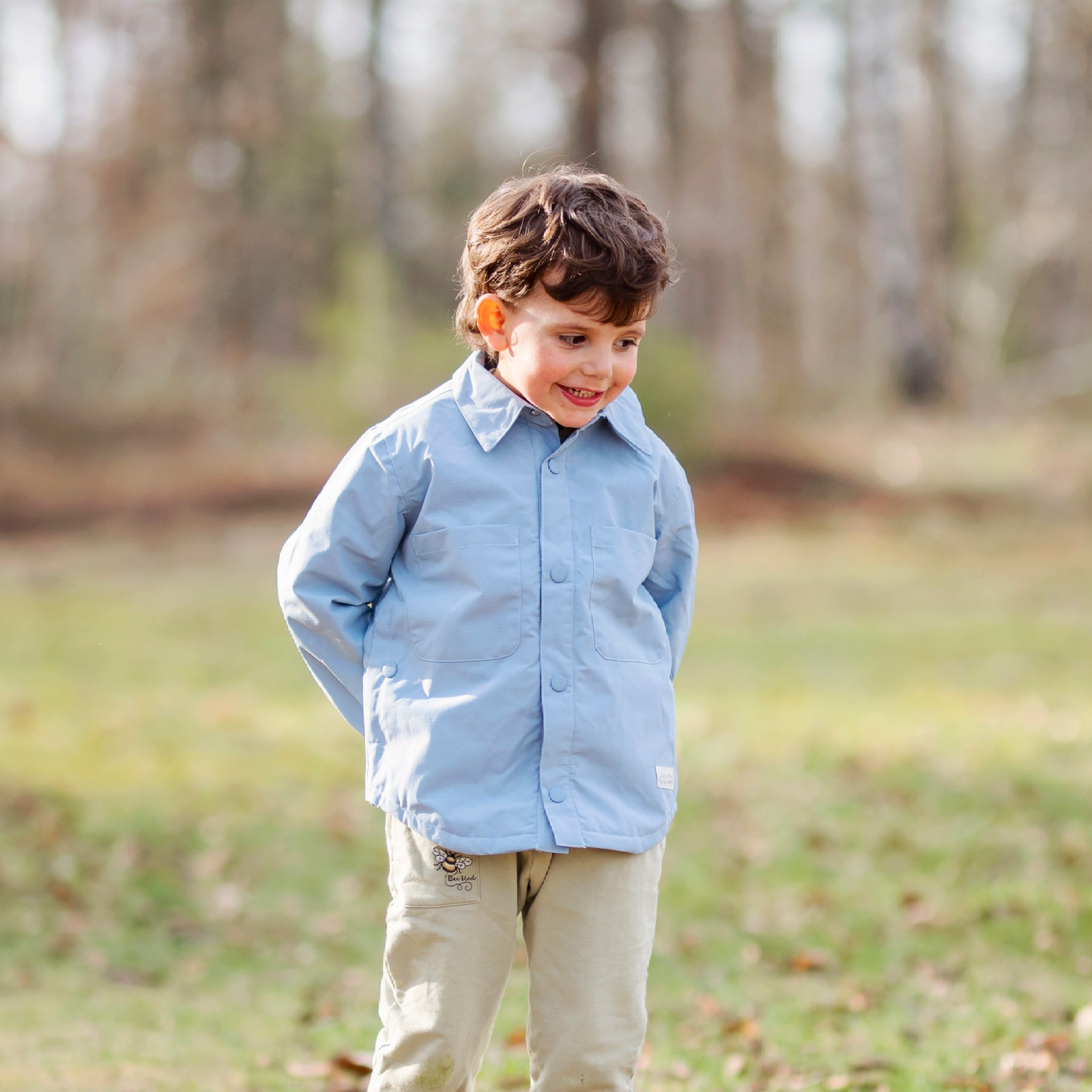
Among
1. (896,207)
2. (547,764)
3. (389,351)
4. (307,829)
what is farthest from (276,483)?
(547,764)

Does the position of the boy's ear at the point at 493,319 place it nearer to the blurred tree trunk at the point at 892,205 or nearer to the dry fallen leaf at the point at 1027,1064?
the dry fallen leaf at the point at 1027,1064

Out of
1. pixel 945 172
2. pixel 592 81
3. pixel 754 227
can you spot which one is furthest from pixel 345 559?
pixel 754 227

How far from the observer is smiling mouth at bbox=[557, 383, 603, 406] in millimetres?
2609

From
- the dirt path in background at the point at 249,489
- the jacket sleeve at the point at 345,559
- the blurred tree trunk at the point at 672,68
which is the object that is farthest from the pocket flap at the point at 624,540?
the blurred tree trunk at the point at 672,68

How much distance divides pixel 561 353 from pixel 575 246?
194 millimetres

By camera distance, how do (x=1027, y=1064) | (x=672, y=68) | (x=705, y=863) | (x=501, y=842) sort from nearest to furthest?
1. (x=501, y=842)
2. (x=1027, y=1064)
3. (x=705, y=863)
4. (x=672, y=68)

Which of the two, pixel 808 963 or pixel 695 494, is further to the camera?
pixel 695 494

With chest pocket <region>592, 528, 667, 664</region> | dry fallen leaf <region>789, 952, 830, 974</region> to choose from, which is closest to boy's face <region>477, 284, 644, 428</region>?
chest pocket <region>592, 528, 667, 664</region>

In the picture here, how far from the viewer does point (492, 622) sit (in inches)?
101

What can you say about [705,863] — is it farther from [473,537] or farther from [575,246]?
[575,246]

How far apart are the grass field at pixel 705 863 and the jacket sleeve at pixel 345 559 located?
64.6 inches

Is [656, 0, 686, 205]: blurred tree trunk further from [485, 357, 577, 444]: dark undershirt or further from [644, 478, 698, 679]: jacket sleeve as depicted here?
[485, 357, 577, 444]: dark undershirt

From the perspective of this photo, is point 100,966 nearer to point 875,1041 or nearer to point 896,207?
point 875,1041

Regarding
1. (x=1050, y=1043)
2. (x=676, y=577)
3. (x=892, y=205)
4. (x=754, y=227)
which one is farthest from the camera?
(x=754, y=227)
